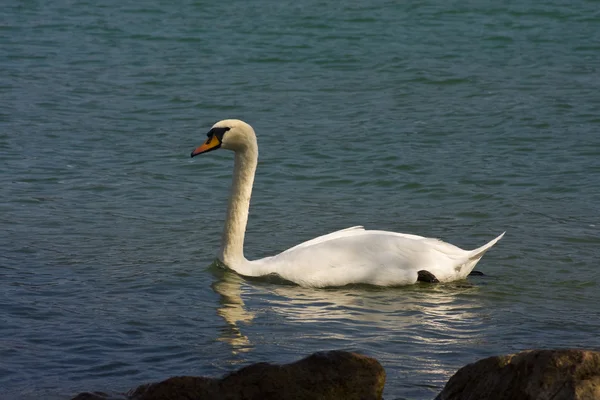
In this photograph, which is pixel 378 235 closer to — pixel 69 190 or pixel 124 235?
pixel 124 235

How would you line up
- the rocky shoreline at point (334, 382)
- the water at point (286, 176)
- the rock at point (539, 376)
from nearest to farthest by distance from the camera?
the rock at point (539, 376) → the rocky shoreline at point (334, 382) → the water at point (286, 176)

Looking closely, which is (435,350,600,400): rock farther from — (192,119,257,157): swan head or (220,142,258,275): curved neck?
(192,119,257,157): swan head

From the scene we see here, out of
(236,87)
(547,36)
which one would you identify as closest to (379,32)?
(547,36)

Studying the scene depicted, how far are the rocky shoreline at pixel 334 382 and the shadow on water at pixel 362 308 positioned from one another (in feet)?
5.19

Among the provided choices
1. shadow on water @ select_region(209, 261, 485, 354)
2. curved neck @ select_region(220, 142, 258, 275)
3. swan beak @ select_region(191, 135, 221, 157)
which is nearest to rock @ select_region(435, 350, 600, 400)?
shadow on water @ select_region(209, 261, 485, 354)

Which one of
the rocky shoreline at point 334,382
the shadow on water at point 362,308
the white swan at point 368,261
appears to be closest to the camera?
the rocky shoreline at point 334,382

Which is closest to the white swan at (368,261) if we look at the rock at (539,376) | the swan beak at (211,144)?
the swan beak at (211,144)

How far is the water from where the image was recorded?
695cm

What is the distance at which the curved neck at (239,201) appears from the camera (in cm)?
885

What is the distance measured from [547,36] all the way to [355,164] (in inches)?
311

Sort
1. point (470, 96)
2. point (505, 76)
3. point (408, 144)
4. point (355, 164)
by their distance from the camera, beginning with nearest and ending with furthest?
point (355, 164)
point (408, 144)
point (470, 96)
point (505, 76)

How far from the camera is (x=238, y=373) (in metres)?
5.16

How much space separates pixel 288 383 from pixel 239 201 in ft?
13.6

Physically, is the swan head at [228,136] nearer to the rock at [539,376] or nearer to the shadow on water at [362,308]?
the shadow on water at [362,308]
